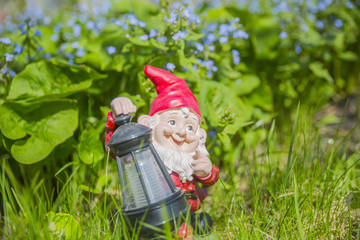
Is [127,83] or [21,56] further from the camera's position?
[127,83]

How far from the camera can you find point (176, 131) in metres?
1.50

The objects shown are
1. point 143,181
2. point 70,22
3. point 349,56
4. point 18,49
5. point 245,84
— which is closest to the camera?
point 143,181

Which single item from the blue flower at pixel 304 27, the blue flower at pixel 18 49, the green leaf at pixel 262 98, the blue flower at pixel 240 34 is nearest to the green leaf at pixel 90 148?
the blue flower at pixel 18 49

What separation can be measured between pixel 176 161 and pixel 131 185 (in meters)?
0.22

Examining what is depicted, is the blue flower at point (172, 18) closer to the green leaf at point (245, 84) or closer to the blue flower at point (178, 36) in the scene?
the blue flower at point (178, 36)

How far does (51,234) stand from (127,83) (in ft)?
4.48

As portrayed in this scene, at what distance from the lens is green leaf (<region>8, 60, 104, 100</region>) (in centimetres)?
206

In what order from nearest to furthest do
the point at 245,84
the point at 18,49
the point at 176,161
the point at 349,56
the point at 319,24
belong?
1. the point at 176,161
2. the point at 18,49
3. the point at 245,84
4. the point at 319,24
5. the point at 349,56

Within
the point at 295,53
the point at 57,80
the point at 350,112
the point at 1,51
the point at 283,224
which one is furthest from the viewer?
the point at 350,112

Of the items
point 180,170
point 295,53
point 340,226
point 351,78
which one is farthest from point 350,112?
point 180,170

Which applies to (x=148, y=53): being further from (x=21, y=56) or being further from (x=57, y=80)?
(x=21, y=56)

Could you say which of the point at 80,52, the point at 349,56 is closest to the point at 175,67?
the point at 80,52

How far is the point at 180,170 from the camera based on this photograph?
1.49 m

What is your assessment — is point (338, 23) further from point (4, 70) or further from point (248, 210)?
point (4, 70)
